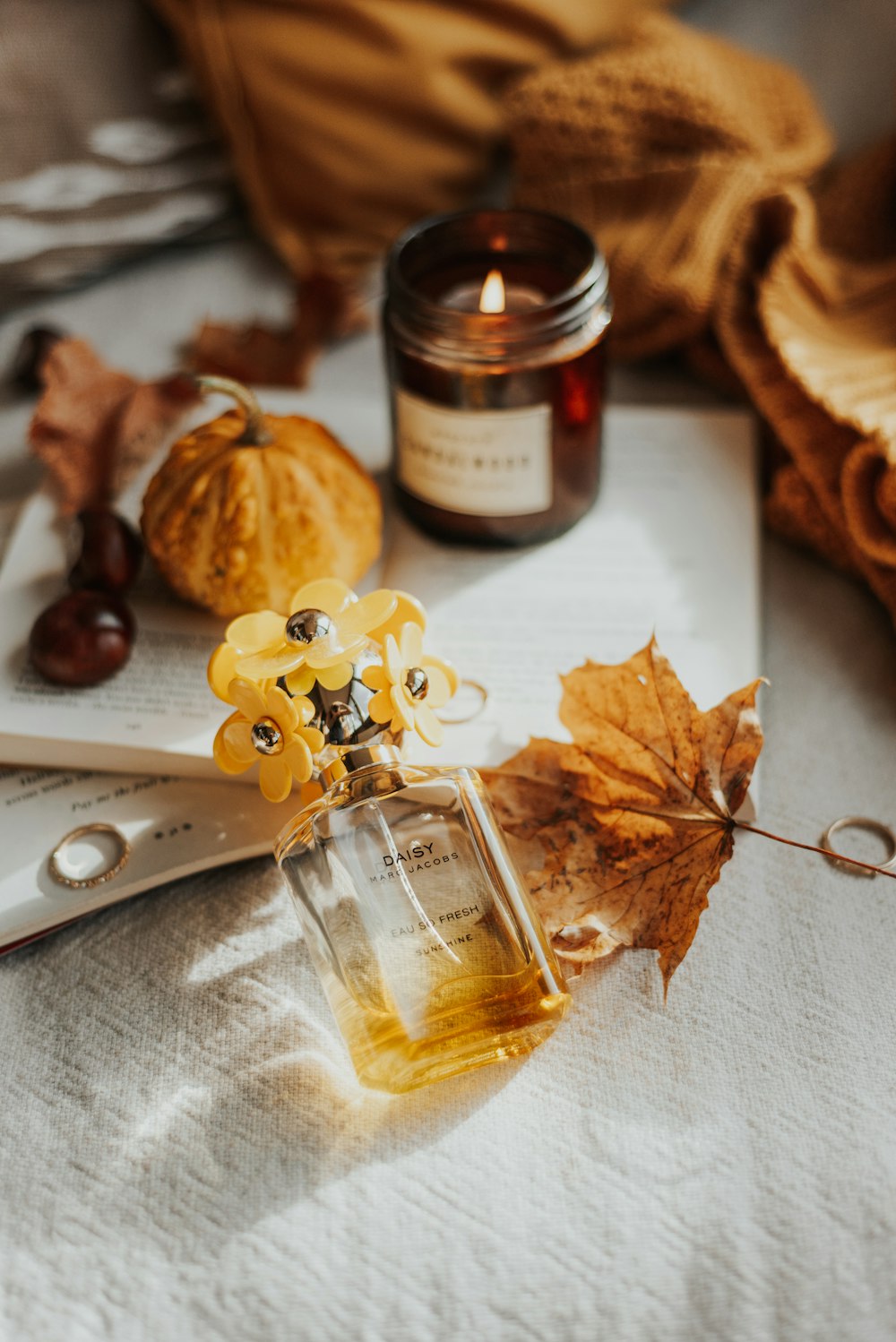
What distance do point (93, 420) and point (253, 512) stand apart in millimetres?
250

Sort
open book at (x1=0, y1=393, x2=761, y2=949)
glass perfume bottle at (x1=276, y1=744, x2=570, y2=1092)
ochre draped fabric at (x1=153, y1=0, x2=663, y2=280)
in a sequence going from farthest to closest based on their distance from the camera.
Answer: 1. ochre draped fabric at (x1=153, y1=0, x2=663, y2=280)
2. open book at (x1=0, y1=393, x2=761, y2=949)
3. glass perfume bottle at (x1=276, y1=744, x2=570, y2=1092)

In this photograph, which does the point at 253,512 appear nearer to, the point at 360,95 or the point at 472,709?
the point at 472,709

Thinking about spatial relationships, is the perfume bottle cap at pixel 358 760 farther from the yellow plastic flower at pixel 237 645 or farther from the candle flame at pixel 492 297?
the candle flame at pixel 492 297

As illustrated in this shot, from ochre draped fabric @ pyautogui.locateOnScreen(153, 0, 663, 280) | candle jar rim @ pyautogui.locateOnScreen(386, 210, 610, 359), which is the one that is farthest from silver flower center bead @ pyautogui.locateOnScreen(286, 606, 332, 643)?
ochre draped fabric @ pyautogui.locateOnScreen(153, 0, 663, 280)

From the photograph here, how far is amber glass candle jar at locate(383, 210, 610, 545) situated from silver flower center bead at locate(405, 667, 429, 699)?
0.21m

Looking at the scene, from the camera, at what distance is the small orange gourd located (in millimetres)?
681

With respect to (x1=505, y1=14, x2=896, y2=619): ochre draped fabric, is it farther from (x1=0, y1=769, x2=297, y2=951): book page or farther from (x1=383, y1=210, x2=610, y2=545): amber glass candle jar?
(x1=0, y1=769, x2=297, y2=951): book page

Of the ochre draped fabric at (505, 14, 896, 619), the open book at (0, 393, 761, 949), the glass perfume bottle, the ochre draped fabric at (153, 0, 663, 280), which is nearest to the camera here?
the glass perfume bottle

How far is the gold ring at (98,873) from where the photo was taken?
62 centimetres

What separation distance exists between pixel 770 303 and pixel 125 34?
1.87 feet

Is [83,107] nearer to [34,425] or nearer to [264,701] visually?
[34,425]

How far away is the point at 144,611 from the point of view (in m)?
0.75

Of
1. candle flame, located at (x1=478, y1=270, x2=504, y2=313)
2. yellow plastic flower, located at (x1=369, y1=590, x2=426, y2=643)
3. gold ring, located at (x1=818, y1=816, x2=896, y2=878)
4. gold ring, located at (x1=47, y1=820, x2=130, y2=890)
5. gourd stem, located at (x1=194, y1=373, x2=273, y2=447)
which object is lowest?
gold ring, located at (x1=818, y1=816, x2=896, y2=878)

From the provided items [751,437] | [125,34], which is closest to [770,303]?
[751,437]
